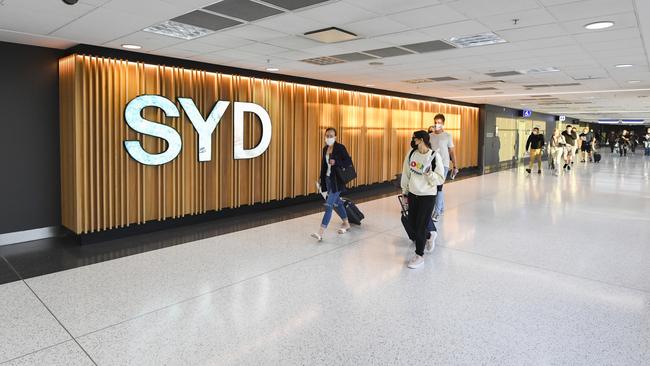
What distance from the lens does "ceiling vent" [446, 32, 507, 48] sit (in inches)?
209

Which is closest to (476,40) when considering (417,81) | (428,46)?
(428,46)

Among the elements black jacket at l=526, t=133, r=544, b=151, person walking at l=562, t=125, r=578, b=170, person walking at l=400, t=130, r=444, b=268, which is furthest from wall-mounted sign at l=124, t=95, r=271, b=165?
person walking at l=562, t=125, r=578, b=170

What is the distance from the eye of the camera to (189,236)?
6.41 meters

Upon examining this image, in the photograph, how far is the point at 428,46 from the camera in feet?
19.3

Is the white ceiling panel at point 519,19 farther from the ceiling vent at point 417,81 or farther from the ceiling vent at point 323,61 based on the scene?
the ceiling vent at point 417,81

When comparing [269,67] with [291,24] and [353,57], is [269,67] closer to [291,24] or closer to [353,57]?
[353,57]

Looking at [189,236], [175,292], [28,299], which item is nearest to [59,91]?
[189,236]

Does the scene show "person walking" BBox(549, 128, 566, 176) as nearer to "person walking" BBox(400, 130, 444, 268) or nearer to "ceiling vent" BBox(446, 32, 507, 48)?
"ceiling vent" BBox(446, 32, 507, 48)

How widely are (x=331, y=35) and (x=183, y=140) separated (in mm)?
3297

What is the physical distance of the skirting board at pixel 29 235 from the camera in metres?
5.88

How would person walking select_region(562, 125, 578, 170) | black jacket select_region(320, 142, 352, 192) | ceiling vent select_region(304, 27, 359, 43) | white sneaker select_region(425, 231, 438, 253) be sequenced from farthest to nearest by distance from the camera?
person walking select_region(562, 125, 578, 170) < black jacket select_region(320, 142, 352, 192) < white sneaker select_region(425, 231, 438, 253) < ceiling vent select_region(304, 27, 359, 43)

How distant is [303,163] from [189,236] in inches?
147

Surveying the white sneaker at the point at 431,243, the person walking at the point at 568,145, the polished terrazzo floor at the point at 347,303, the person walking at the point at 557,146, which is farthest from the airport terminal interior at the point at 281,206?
the person walking at the point at 568,145

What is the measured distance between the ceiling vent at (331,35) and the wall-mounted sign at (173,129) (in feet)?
9.09
